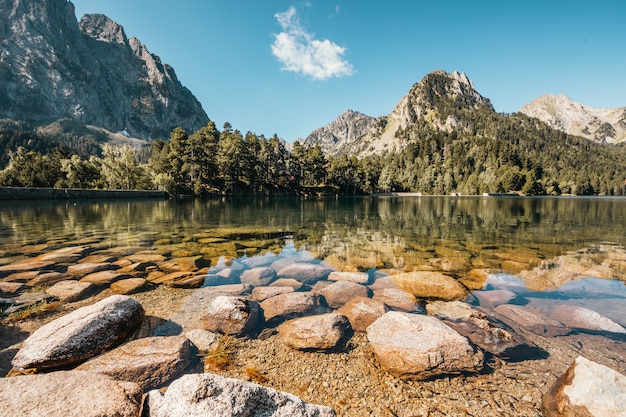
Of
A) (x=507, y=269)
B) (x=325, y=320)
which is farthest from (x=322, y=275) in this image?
(x=507, y=269)

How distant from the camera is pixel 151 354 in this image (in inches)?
256

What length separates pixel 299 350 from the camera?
754 cm

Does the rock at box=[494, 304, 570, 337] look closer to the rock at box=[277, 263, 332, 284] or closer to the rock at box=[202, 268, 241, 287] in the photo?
the rock at box=[277, 263, 332, 284]

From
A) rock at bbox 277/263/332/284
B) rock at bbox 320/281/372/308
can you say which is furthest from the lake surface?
rock at bbox 320/281/372/308

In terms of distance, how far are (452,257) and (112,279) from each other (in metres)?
18.9

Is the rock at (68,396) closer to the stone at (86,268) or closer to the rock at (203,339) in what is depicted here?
the rock at (203,339)

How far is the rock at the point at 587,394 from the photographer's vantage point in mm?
4639

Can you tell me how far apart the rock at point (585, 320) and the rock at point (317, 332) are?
7421 mm

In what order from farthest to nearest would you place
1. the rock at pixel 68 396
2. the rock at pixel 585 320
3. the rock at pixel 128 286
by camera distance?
the rock at pixel 128 286
the rock at pixel 585 320
the rock at pixel 68 396

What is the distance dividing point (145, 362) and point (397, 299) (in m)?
8.36

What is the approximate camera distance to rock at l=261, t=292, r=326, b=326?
939 cm

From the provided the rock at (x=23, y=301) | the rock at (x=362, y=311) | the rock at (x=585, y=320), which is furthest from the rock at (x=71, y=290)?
the rock at (x=585, y=320)

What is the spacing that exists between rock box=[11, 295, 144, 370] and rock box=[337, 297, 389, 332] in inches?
258

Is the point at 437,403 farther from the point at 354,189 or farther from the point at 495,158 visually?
the point at 495,158
